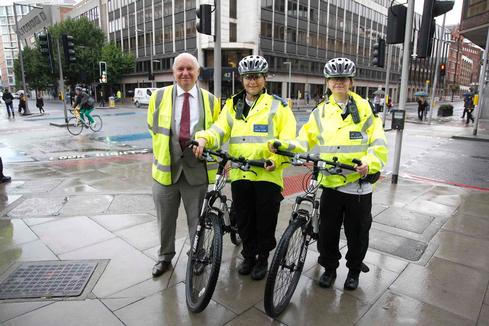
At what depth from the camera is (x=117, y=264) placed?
146 inches

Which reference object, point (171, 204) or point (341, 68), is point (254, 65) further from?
point (171, 204)

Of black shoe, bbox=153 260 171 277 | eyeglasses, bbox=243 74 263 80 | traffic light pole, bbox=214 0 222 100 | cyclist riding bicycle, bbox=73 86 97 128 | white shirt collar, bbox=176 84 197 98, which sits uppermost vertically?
traffic light pole, bbox=214 0 222 100

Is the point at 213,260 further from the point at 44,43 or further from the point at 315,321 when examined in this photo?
the point at 44,43

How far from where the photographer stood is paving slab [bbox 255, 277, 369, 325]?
283 cm

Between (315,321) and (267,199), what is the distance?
3.50 feet

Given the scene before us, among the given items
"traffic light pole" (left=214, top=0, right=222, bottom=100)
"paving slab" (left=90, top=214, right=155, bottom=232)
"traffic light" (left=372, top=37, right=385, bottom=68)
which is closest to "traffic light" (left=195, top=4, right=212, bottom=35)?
"traffic light pole" (left=214, top=0, right=222, bottom=100)

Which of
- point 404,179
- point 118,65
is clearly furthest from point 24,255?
point 118,65

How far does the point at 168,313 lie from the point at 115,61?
52568mm

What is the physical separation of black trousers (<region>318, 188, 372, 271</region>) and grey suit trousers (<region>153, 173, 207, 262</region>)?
1.19m

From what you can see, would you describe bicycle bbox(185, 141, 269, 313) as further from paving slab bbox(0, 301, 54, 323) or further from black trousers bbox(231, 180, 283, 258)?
paving slab bbox(0, 301, 54, 323)

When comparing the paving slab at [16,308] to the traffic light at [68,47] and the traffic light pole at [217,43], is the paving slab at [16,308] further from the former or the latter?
the traffic light at [68,47]

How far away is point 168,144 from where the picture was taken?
11.0 feet

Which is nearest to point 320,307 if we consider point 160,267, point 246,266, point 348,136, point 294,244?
point 294,244

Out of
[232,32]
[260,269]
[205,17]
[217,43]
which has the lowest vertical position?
[260,269]
